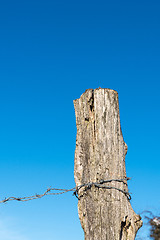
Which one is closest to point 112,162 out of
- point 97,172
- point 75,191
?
point 97,172

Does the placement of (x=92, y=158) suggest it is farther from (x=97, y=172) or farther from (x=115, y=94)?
(x=115, y=94)

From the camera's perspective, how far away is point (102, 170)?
516cm

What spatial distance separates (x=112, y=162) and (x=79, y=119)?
3.15 feet

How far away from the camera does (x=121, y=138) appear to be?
5.37 meters

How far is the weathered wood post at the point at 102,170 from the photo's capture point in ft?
16.5

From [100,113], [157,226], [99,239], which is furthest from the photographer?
[157,226]

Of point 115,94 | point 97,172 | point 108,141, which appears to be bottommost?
point 97,172

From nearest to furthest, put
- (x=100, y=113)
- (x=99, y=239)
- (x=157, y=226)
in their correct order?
(x=99, y=239)
(x=100, y=113)
(x=157, y=226)

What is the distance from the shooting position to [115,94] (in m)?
5.41

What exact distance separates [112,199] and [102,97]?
1.73 meters

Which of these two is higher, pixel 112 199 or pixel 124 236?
pixel 112 199

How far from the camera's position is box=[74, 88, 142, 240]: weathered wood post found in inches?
197

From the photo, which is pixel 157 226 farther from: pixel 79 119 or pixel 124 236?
pixel 79 119

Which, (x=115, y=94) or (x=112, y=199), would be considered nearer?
(x=112, y=199)
